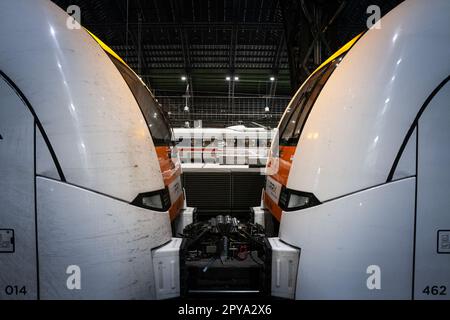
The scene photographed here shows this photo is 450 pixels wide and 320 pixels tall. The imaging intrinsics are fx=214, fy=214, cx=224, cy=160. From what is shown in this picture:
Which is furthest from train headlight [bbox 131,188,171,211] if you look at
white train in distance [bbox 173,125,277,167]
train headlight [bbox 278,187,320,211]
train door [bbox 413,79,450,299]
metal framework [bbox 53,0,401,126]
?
white train in distance [bbox 173,125,277,167]

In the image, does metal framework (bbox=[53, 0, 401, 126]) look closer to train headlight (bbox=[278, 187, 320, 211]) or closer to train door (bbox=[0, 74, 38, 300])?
train headlight (bbox=[278, 187, 320, 211])

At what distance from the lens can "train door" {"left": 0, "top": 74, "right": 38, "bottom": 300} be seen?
1122 mm

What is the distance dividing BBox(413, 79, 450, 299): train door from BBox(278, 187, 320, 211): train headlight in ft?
1.71

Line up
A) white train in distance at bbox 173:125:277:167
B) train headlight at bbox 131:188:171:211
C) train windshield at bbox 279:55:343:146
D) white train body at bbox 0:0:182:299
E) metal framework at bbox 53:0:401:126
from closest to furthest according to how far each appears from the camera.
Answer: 1. white train body at bbox 0:0:182:299
2. train headlight at bbox 131:188:171:211
3. train windshield at bbox 279:55:343:146
4. metal framework at bbox 53:0:401:126
5. white train in distance at bbox 173:125:277:167

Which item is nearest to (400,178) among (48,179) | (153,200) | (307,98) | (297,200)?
(297,200)

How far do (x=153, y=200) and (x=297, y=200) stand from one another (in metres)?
0.93

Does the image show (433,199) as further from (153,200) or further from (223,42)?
(223,42)

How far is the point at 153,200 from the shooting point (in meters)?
1.38

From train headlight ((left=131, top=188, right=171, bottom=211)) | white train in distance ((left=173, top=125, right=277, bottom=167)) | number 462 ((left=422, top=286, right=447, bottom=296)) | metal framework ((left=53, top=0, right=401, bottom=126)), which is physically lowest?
number 462 ((left=422, top=286, right=447, bottom=296))

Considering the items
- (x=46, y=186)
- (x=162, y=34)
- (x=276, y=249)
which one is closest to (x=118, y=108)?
(x=46, y=186)

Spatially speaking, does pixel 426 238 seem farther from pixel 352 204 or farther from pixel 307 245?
pixel 307 245

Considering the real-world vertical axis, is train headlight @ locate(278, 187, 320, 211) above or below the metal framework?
below

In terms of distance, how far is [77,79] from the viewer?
1165 mm
